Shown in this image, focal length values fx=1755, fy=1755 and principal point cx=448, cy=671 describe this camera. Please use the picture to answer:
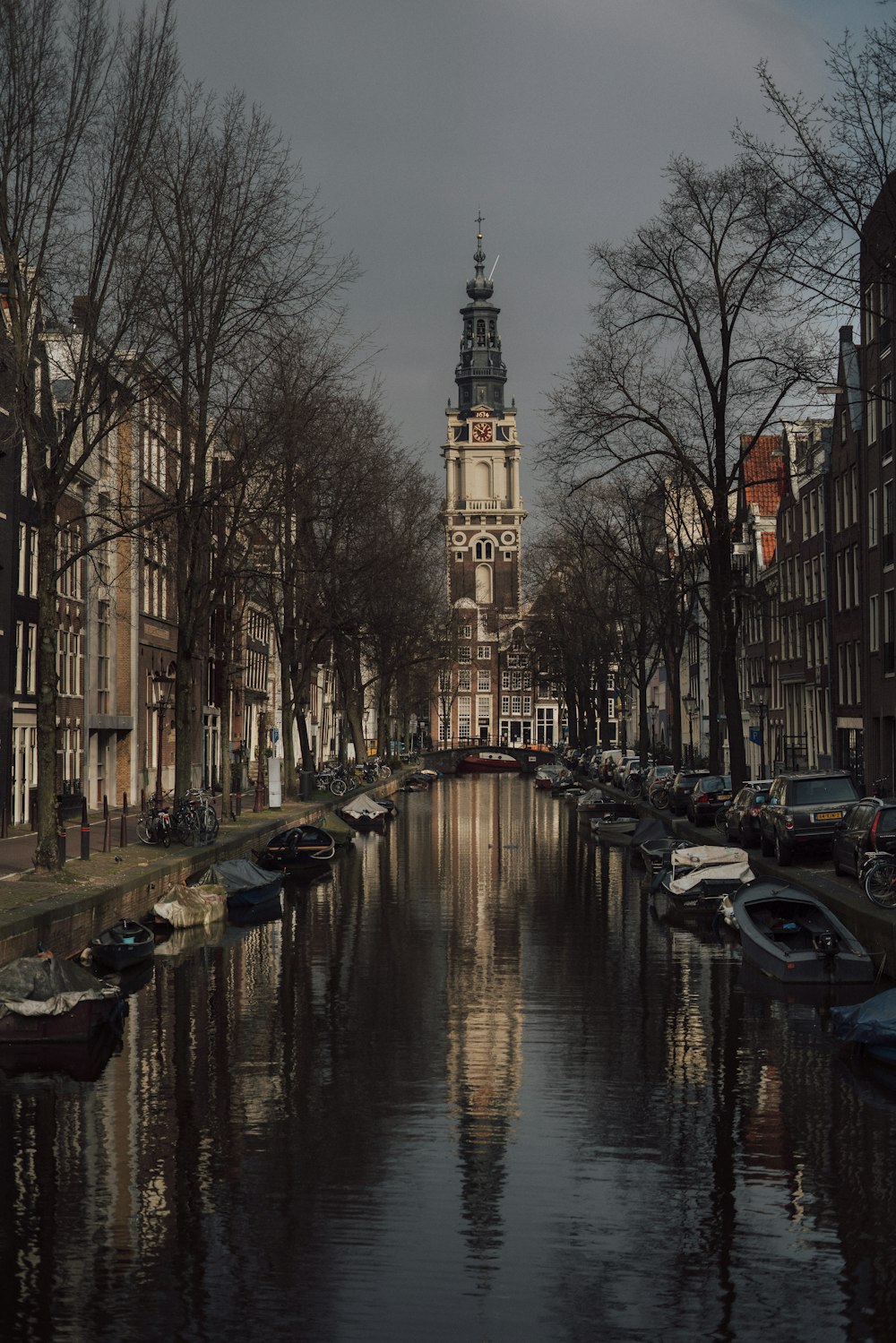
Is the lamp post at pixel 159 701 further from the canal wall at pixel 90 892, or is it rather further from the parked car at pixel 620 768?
the parked car at pixel 620 768

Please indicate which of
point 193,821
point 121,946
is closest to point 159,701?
point 193,821

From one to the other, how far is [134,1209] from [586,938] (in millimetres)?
19172

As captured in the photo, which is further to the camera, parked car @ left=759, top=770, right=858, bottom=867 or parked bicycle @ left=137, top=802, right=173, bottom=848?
parked bicycle @ left=137, top=802, right=173, bottom=848

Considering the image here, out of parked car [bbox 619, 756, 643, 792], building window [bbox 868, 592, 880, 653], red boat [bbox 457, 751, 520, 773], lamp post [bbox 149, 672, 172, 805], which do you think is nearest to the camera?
building window [bbox 868, 592, 880, 653]

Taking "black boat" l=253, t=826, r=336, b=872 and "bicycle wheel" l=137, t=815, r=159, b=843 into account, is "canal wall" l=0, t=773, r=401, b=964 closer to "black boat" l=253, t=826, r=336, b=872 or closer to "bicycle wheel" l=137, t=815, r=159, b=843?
"bicycle wheel" l=137, t=815, r=159, b=843

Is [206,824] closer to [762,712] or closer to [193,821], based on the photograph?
[193,821]

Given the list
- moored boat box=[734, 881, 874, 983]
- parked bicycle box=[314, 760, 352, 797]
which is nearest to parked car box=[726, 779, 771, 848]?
moored boat box=[734, 881, 874, 983]

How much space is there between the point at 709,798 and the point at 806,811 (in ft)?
53.7

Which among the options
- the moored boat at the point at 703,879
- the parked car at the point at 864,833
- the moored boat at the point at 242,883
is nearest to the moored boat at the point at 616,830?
the moored boat at the point at 703,879

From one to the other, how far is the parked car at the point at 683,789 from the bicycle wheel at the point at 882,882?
32.0 metres

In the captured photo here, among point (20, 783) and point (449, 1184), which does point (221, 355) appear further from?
point (449, 1184)

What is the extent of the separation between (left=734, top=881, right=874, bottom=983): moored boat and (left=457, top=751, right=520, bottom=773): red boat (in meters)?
127

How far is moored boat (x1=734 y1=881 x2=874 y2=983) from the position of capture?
25438mm

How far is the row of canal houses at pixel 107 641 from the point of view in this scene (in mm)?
48781
